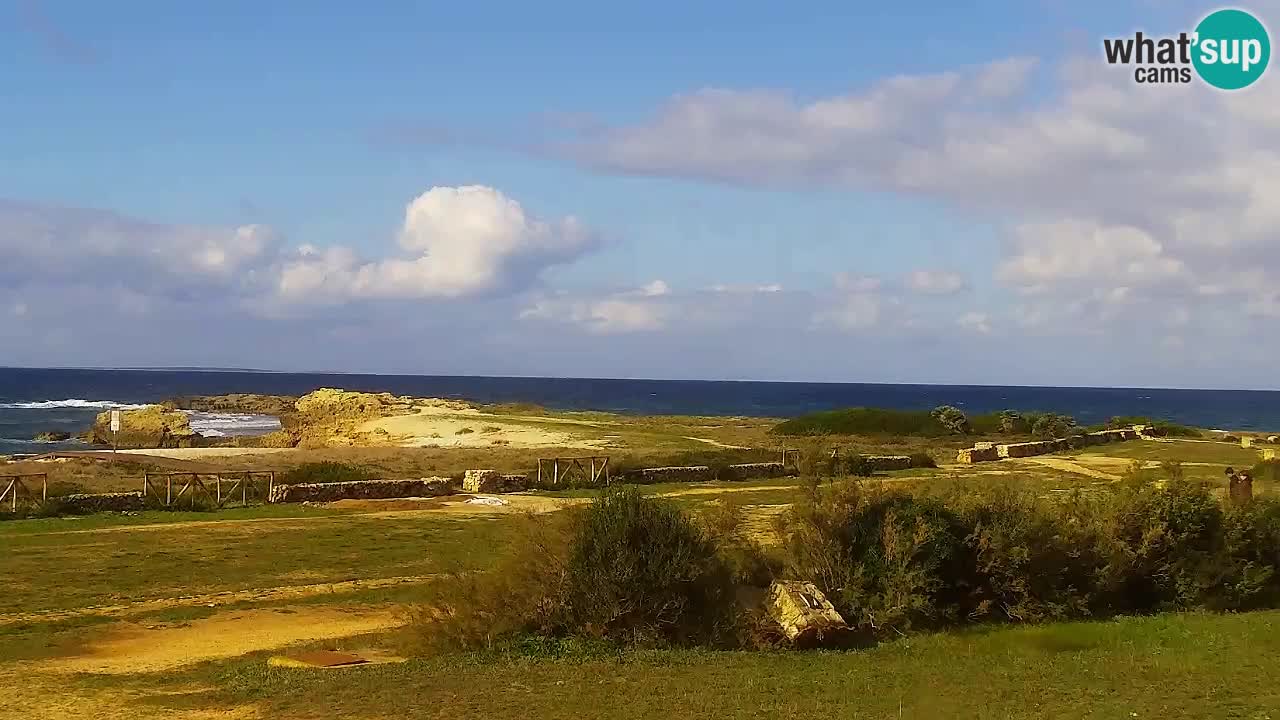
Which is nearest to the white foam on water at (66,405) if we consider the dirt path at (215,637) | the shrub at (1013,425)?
the shrub at (1013,425)

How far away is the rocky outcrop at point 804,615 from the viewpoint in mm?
14875

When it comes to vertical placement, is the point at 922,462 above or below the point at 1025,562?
below

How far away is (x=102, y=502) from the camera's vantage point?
2844 cm

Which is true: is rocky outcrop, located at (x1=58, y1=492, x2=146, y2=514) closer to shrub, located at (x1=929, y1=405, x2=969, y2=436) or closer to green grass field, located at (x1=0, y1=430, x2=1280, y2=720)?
green grass field, located at (x1=0, y1=430, x2=1280, y2=720)

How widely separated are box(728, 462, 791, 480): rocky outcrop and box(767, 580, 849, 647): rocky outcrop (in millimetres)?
24801

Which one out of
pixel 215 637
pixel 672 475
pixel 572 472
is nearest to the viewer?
pixel 215 637

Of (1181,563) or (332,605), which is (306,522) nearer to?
(332,605)

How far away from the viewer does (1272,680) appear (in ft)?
40.1

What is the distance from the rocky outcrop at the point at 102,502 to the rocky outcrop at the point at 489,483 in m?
9.62

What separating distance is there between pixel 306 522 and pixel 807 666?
17.2m

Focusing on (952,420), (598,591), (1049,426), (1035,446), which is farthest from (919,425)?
(598,591)

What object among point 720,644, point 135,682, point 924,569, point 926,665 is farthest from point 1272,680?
point 135,682

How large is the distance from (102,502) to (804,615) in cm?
2093

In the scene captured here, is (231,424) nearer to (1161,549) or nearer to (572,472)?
(572,472)
